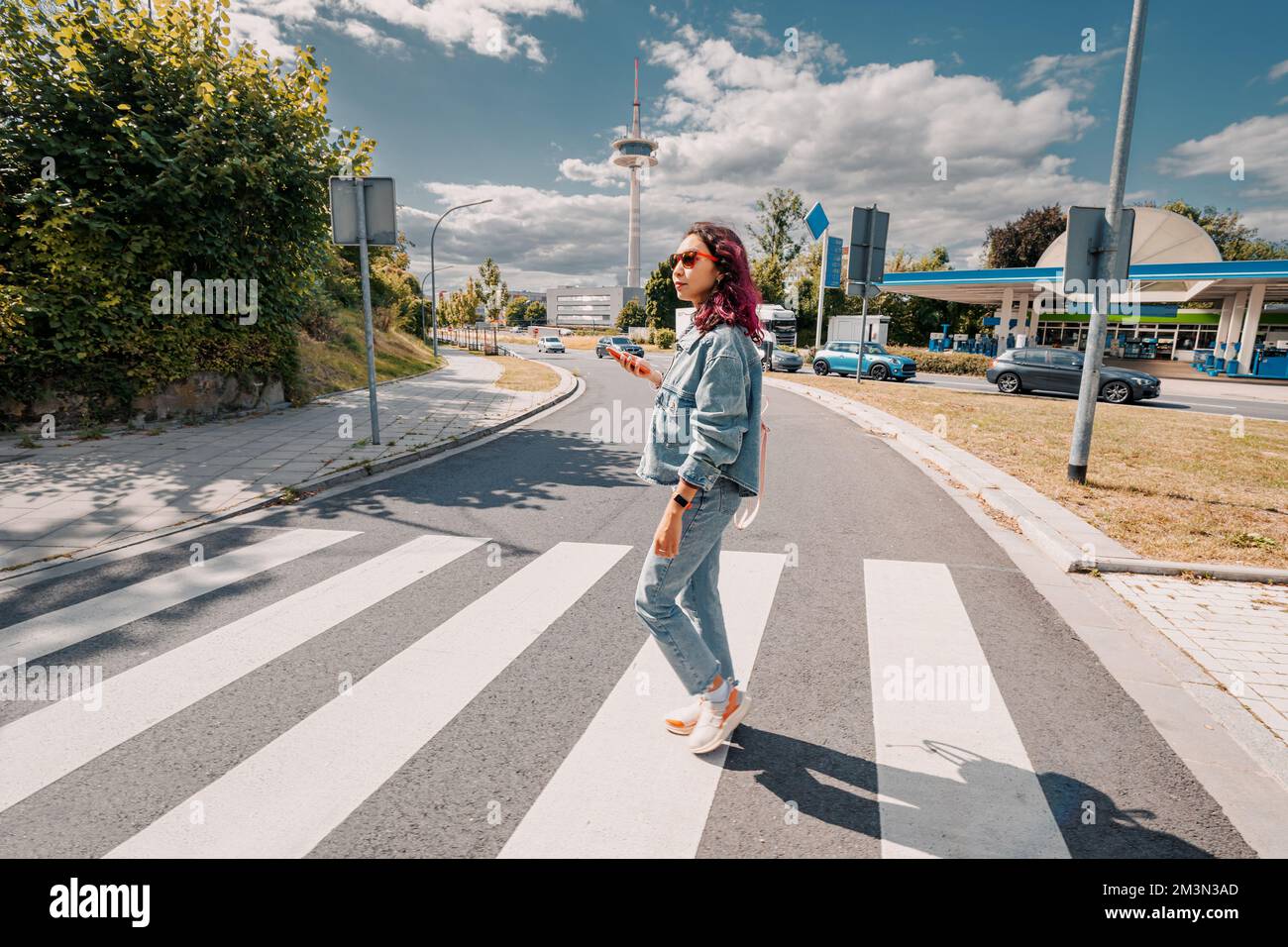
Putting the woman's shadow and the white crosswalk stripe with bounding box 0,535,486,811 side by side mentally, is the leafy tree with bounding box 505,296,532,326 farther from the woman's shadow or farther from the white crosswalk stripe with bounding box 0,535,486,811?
the woman's shadow

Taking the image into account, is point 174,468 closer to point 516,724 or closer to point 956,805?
point 516,724

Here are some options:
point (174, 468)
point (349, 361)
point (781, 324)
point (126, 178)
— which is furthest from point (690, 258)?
point (781, 324)

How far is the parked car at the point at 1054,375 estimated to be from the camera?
1775 centimetres

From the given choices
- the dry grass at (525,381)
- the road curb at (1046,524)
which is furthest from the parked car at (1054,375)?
the dry grass at (525,381)

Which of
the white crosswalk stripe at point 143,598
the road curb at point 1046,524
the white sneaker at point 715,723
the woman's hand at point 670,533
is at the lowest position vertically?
the white crosswalk stripe at point 143,598

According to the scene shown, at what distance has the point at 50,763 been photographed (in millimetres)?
2557

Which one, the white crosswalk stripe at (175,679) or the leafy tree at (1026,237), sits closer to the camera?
the white crosswalk stripe at (175,679)

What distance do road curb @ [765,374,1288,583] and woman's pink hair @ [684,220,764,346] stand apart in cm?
382

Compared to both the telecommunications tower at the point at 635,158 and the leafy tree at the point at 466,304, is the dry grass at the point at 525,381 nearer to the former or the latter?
the leafy tree at the point at 466,304

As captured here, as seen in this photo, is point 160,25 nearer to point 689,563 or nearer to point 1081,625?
point 689,563

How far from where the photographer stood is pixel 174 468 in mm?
7441

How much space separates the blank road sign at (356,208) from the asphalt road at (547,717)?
4.56 m

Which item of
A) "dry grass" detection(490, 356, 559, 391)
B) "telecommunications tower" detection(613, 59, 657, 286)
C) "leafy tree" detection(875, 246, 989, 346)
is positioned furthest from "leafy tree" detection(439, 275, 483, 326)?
"telecommunications tower" detection(613, 59, 657, 286)
